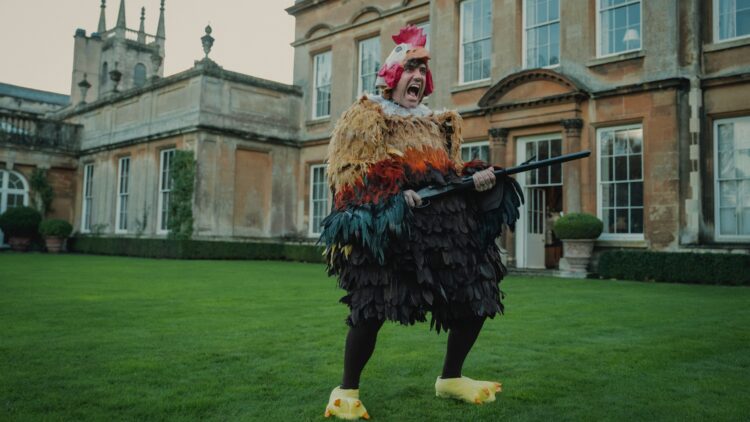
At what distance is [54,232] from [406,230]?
20.9 metres

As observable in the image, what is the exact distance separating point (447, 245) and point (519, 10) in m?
11.9

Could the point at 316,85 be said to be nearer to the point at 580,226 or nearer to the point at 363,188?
the point at 580,226

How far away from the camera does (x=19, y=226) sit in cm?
2019

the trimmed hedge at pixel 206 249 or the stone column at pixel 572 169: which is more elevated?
the stone column at pixel 572 169

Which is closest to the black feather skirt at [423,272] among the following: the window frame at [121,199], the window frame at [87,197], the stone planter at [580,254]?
the stone planter at [580,254]

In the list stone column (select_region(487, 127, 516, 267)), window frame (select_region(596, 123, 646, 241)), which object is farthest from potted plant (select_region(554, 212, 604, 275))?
stone column (select_region(487, 127, 516, 267))

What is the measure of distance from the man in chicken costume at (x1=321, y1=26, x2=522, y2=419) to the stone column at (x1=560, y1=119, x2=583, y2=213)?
9.60 m

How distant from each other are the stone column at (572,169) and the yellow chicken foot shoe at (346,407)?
10.2m

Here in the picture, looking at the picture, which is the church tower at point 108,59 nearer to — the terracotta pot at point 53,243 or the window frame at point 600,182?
the terracotta pot at point 53,243

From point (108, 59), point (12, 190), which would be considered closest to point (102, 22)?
point (108, 59)

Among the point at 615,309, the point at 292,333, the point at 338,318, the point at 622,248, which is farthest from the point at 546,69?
the point at 292,333

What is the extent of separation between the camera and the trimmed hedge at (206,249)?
16281mm

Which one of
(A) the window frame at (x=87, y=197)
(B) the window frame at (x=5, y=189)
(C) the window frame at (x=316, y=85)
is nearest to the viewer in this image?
(C) the window frame at (x=316, y=85)

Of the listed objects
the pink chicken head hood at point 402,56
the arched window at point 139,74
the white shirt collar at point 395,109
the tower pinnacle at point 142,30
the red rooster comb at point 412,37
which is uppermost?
the tower pinnacle at point 142,30
